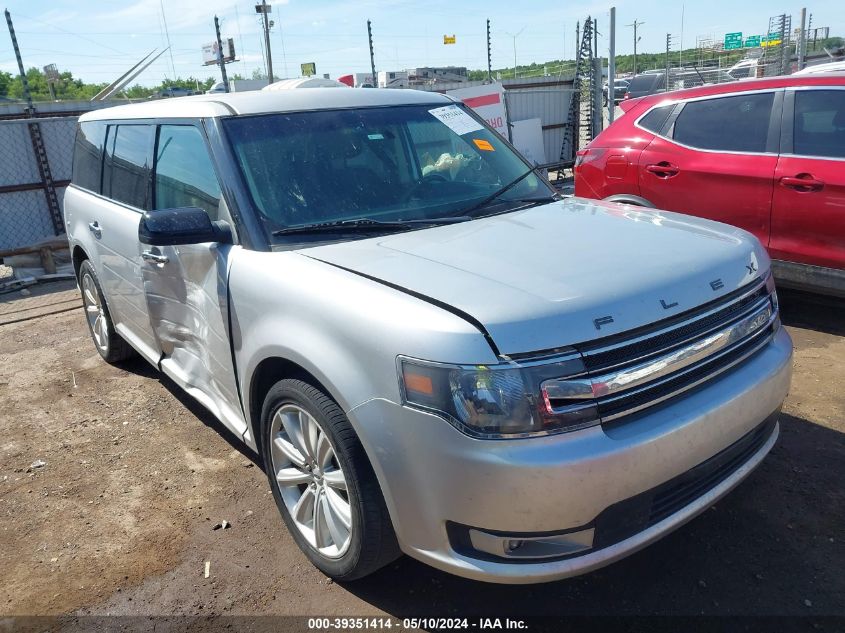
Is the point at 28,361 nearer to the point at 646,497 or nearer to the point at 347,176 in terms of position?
the point at 347,176

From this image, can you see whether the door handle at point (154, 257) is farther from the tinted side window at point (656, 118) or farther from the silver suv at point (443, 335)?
the tinted side window at point (656, 118)

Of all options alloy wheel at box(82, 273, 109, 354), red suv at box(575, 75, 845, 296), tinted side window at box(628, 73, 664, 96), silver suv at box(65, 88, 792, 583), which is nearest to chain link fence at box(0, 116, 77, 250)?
alloy wheel at box(82, 273, 109, 354)

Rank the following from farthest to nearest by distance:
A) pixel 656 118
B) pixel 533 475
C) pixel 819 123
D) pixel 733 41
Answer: pixel 733 41
pixel 656 118
pixel 819 123
pixel 533 475

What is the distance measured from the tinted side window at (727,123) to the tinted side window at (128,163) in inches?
161

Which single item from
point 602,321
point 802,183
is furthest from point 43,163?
point 602,321

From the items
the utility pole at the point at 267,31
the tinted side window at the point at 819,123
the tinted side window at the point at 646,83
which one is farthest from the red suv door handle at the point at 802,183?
the tinted side window at the point at 646,83

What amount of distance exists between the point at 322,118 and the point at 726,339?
2.08 metres

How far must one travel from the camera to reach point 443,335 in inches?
79.6

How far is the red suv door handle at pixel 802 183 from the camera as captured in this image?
467 centimetres

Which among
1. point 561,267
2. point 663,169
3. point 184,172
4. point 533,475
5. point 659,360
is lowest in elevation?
point 533,475

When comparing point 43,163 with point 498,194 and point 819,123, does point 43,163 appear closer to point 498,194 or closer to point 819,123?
point 498,194

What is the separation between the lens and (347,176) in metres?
3.14

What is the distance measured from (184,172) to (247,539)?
5.88 ft

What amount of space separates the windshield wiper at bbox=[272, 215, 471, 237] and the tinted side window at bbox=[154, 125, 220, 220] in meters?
0.44
